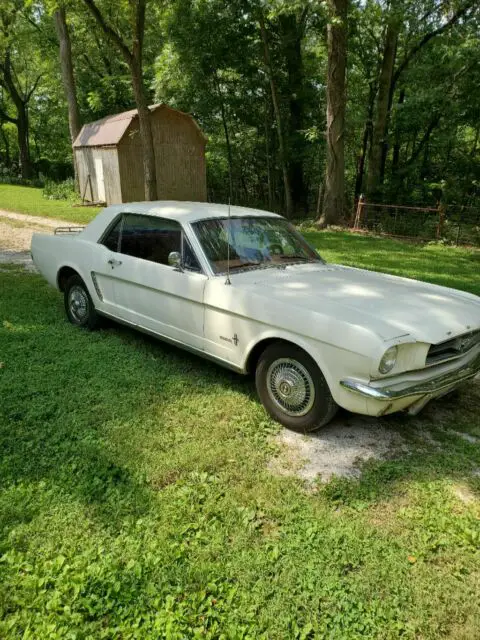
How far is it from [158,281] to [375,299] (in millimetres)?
1965

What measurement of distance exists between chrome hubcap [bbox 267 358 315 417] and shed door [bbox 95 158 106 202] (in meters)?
20.2

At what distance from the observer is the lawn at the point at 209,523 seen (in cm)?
211

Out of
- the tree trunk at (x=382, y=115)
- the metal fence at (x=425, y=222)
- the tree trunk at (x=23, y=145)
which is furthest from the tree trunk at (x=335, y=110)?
the tree trunk at (x=23, y=145)

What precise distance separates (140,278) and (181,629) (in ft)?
10.2

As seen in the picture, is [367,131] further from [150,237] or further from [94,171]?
[150,237]

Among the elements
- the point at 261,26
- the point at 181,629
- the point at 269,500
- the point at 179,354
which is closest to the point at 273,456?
the point at 269,500

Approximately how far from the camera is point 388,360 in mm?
2943

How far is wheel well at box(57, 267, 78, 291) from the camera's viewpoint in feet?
18.2

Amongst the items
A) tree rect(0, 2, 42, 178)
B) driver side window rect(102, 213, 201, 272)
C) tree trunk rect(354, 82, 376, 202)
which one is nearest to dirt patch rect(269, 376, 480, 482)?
driver side window rect(102, 213, 201, 272)

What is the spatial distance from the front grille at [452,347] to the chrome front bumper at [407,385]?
0.10 metres

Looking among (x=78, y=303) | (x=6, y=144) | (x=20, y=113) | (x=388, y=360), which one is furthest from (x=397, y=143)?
(x=6, y=144)

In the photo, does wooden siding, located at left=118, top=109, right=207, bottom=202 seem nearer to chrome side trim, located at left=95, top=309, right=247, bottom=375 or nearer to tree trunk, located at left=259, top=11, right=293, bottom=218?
tree trunk, located at left=259, top=11, right=293, bottom=218

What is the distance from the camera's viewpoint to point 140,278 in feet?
14.6

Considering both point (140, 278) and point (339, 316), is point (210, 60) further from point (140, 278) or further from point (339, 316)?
point (339, 316)
